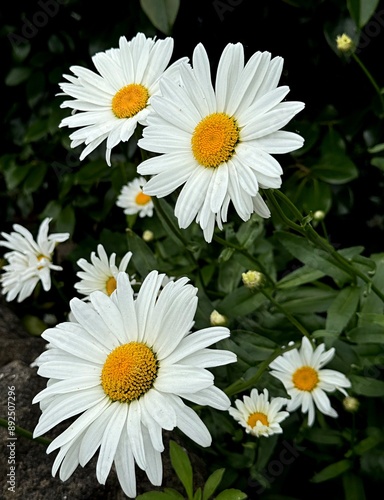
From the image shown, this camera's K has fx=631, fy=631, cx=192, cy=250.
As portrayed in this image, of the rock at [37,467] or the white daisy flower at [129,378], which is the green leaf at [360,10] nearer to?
the white daisy flower at [129,378]

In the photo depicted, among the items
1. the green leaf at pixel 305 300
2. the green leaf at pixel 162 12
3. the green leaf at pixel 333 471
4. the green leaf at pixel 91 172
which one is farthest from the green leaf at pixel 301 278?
the green leaf at pixel 91 172

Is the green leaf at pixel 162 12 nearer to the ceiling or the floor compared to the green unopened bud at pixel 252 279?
nearer to the ceiling

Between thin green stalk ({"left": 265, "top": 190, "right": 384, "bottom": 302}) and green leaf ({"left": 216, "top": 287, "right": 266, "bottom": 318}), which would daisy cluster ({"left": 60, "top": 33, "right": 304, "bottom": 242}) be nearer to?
thin green stalk ({"left": 265, "top": 190, "right": 384, "bottom": 302})

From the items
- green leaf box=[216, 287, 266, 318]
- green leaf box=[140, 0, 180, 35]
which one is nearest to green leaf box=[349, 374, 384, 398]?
green leaf box=[216, 287, 266, 318]

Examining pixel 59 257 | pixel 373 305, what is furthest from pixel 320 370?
pixel 59 257

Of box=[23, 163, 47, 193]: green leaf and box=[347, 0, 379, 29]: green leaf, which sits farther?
box=[23, 163, 47, 193]: green leaf

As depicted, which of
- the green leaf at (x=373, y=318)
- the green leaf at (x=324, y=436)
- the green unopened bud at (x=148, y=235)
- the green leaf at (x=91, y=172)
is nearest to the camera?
the green leaf at (x=373, y=318)
